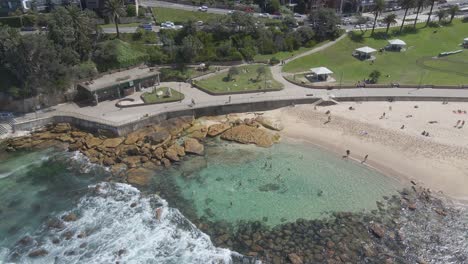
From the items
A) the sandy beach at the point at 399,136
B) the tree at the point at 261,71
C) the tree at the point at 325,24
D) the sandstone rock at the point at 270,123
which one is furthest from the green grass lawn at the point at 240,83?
the tree at the point at 325,24

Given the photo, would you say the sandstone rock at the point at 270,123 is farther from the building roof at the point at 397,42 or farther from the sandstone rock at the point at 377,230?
the building roof at the point at 397,42

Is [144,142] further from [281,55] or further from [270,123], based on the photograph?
[281,55]

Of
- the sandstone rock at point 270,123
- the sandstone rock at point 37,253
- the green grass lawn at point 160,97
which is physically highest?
the green grass lawn at point 160,97

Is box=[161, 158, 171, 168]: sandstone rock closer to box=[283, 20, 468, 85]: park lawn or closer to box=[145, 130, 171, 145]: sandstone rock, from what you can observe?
box=[145, 130, 171, 145]: sandstone rock

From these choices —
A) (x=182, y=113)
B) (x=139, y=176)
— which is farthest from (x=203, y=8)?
(x=139, y=176)

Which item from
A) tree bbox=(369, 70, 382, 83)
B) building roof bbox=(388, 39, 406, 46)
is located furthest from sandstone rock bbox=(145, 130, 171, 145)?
building roof bbox=(388, 39, 406, 46)
